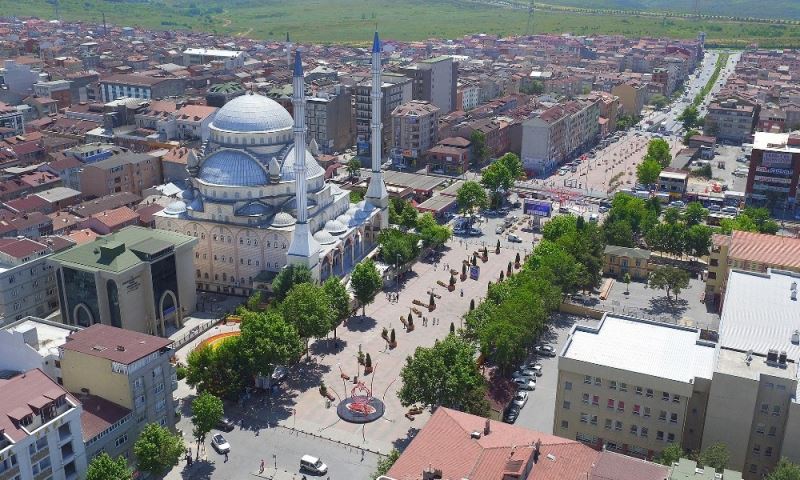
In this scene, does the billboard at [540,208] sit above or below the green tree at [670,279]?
below

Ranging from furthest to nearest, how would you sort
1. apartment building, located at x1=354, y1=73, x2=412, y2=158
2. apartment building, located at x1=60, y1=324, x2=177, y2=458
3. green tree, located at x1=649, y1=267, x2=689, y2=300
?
apartment building, located at x1=354, y1=73, x2=412, y2=158 → green tree, located at x1=649, y1=267, x2=689, y2=300 → apartment building, located at x1=60, y1=324, x2=177, y2=458

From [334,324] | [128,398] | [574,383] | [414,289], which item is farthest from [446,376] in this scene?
[414,289]

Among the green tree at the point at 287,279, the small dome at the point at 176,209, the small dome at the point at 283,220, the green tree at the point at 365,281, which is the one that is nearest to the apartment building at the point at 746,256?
the green tree at the point at 365,281

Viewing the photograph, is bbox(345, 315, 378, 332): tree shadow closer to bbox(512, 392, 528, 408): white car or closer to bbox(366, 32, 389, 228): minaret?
bbox(512, 392, 528, 408): white car

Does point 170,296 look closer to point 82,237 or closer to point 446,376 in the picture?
point 82,237

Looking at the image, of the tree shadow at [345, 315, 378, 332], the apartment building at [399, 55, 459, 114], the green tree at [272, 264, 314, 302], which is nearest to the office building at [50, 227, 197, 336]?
the green tree at [272, 264, 314, 302]

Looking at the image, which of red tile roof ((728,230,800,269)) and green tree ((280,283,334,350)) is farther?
red tile roof ((728,230,800,269))

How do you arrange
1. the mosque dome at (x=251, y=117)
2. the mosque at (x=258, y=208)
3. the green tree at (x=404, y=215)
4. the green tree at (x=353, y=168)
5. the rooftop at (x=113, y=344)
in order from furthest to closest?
the green tree at (x=353, y=168) < the green tree at (x=404, y=215) < the mosque dome at (x=251, y=117) < the mosque at (x=258, y=208) < the rooftop at (x=113, y=344)

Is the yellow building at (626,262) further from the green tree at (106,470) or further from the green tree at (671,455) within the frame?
the green tree at (106,470)
